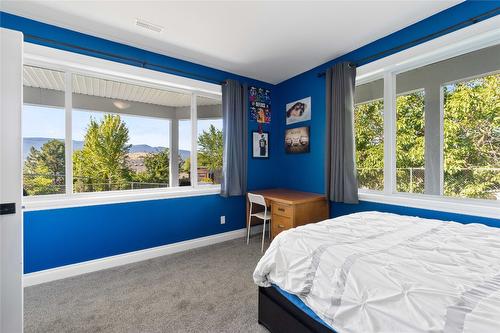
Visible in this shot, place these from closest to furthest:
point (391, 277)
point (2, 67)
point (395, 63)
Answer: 1. point (391, 277)
2. point (2, 67)
3. point (395, 63)

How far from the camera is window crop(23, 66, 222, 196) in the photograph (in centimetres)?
236

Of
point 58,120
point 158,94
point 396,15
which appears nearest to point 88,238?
point 58,120

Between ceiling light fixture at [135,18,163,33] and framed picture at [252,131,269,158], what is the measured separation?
6.25 feet

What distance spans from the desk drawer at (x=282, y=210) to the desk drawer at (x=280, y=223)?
47mm

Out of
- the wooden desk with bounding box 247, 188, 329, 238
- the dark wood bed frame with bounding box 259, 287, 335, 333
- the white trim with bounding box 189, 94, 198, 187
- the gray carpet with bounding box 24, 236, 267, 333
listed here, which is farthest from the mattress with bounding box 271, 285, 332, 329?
the white trim with bounding box 189, 94, 198, 187

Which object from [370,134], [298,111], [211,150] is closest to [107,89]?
[211,150]

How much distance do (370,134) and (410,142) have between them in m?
0.51

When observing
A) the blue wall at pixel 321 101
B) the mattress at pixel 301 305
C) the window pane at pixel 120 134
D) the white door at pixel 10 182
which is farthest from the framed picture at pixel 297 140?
the white door at pixel 10 182

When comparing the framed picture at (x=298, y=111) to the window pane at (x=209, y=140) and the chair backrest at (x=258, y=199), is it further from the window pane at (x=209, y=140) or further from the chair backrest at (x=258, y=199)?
the chair backrest at (x=258, y=199)

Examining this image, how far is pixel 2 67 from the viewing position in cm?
125

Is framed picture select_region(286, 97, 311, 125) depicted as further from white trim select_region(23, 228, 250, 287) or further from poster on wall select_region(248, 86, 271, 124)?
white trim select_region(23, 228, 250, 287)

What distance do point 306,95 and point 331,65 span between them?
54 cm

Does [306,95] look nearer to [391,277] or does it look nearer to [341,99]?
[341,99]

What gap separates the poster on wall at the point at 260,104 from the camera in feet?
11.8
